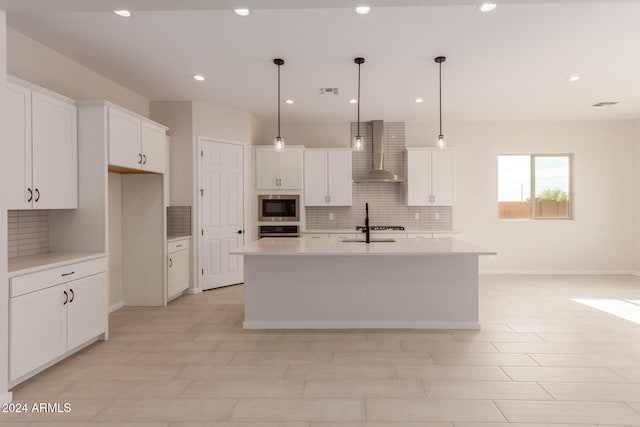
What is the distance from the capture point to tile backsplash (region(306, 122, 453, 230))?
22.4 feet

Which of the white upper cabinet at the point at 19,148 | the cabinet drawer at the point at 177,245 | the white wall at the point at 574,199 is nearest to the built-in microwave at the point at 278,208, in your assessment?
the cabinet drawer at the point at 177,245

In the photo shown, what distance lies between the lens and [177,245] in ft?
16.8

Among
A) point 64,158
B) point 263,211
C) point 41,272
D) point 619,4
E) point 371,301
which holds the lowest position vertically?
point 371,301

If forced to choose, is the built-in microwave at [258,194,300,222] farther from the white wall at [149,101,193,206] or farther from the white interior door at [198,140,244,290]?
the white wall at [149,101,193,206]

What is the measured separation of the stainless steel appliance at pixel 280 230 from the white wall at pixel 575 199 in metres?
1.65

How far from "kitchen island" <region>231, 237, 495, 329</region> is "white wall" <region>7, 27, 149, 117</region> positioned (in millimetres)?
2476

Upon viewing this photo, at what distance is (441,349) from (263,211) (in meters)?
3.83

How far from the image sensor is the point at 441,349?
3279 mm

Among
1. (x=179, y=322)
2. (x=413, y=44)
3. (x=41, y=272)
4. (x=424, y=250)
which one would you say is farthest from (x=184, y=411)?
(x=413, y=44)

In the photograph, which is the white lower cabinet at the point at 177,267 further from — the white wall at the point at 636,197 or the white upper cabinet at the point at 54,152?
the white wall at the point at 636,197

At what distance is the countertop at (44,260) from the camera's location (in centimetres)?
265

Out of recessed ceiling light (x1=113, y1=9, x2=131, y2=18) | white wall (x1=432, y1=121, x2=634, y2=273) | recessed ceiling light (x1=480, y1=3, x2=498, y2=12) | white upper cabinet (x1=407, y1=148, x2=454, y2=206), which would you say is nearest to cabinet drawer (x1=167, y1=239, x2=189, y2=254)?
recessed ceiling light (x1=113, y1=9, x2=131, y2=18)

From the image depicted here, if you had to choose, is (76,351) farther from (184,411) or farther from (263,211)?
(263,211)

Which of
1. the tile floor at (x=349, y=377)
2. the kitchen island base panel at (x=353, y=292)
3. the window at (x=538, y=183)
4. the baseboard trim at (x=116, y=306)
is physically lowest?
the tile floor at (x=349, y=377)
